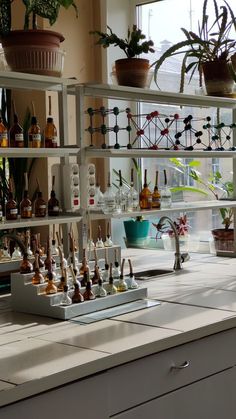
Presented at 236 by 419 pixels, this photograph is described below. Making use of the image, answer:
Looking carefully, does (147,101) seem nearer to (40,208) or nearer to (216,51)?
(216,51)

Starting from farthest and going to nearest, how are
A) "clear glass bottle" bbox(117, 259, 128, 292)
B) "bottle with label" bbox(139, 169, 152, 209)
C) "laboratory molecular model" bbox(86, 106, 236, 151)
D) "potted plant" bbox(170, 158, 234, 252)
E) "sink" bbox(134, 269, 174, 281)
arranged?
"potted plant" bbox(170, 158, 234, 252) → "sink" bbox(134, 269, 174, 281) → "bottle with label" bbox(139, 169, 152, 209) → "laboratory molecular model" bbox(86, 106, 236, 151) → "clear glass bottle" bbox(117, 259, 128, 292)

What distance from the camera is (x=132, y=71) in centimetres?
284

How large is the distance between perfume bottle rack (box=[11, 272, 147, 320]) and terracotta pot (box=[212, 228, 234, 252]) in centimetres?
147

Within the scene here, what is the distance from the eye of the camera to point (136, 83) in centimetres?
287

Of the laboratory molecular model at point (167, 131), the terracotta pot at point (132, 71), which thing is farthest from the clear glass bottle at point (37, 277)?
the terracotta pot at point (132, 71)

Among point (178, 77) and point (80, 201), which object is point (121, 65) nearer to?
point (80, 201)

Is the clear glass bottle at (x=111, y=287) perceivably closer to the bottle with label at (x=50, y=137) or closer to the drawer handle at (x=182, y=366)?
the drawer handle at (x=182, y=366)

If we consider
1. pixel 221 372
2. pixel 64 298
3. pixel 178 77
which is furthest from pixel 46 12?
pixel 178 77

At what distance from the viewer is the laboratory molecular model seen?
2.92m

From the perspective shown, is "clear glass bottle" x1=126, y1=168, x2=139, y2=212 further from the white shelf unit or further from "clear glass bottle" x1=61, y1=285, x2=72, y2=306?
"clear glass bottle" x1=61, y1=285, x2=72, y2=306

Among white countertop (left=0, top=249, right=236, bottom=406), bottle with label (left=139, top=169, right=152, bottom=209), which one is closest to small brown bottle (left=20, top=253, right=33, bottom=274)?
white countertop (left=0, top=249, right=236, bottom=406)

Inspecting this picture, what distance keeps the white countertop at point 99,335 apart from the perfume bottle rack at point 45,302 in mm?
34

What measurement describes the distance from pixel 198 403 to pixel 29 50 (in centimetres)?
145

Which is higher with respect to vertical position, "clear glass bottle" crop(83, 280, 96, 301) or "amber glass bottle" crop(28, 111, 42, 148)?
"amber glass bottle" crop(28, 111, 42, 148)
